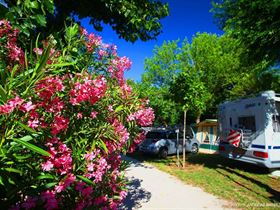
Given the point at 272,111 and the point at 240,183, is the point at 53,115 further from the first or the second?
the point at 272,111

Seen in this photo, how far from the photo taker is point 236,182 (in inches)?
346

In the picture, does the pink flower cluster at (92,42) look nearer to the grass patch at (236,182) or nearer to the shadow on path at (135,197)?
the shadow on path at (135,197)

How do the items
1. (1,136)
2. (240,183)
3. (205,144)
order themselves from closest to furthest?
(1,136) < (240,183) < (205,144)

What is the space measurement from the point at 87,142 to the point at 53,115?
0.56 meters

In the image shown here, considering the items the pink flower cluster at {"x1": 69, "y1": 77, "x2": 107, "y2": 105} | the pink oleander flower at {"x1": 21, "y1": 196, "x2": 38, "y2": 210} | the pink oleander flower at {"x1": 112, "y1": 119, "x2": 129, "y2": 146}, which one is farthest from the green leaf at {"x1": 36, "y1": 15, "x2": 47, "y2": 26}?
the pink oleander flower at {"x1": 21, "y1": 196, "x2": 38, "y2": 210}

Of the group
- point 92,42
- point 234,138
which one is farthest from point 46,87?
point 234,138

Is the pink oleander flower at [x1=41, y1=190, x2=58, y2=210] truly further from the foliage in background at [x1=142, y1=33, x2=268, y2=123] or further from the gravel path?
the foliage in background at [x1=142, y1=33, x2=268, y2=123]

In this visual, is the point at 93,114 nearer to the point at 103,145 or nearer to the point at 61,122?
the point at 103,145

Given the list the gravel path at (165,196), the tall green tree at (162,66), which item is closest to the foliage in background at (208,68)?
the tall green tree at (162,66)

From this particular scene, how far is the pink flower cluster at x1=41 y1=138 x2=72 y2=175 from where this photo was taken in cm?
197

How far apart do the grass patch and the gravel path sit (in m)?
0.44

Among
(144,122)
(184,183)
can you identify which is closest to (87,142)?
(144,122)

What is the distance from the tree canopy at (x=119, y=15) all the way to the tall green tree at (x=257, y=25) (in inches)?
131

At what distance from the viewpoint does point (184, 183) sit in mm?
8750
